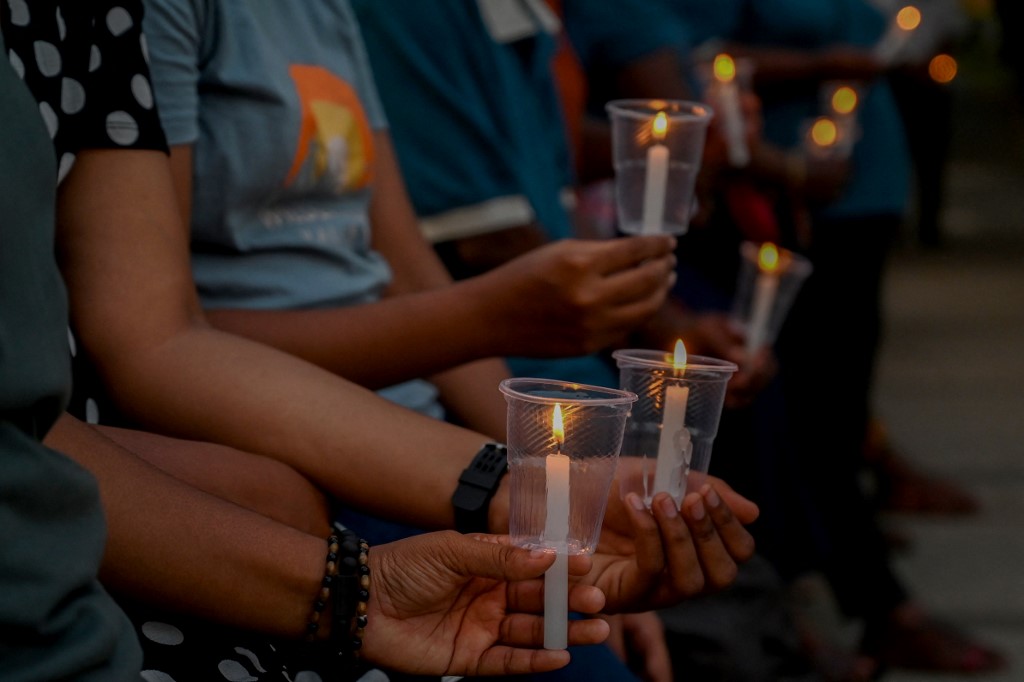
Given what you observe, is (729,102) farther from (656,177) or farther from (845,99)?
(656,177)

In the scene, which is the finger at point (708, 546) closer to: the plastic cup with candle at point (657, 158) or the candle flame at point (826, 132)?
the plastic cup with candle at point (657, 158)

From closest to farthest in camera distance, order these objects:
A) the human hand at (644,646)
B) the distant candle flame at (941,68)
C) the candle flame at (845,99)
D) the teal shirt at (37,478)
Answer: the teal shirt at (37,478) → the human hand at (644,646) → the candle flame at (845,99) → the distant candle flame at (941,68)

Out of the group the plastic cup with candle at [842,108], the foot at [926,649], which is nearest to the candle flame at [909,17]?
the plastic cup with candle at [842,108]

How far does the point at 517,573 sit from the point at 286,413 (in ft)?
1.55

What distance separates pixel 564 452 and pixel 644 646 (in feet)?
2.72

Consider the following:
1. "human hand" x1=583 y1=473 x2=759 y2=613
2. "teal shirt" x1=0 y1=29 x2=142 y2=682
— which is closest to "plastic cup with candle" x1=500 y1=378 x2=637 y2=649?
"human hand" x1=583 y1=473 x2=759 y2=613

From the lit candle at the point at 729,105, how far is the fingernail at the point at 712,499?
6.95 feet

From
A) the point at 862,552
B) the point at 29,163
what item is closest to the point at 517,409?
the point at 29,163

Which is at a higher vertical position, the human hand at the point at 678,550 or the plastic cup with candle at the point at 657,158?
the plastic cup with candle at the point at 657,158

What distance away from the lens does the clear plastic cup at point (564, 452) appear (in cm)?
130

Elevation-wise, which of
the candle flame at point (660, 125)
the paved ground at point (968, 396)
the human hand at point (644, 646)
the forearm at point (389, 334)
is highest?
the candle flame at point (660, 125)

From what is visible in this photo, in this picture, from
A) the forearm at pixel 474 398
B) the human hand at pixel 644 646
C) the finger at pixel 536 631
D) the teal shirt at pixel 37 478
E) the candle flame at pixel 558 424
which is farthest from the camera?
the forearm at pixel 474 398

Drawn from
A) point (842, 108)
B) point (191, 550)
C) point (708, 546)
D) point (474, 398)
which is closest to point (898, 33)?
point (842, 108)

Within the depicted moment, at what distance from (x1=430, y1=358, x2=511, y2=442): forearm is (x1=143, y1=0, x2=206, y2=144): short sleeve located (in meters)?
0.66
